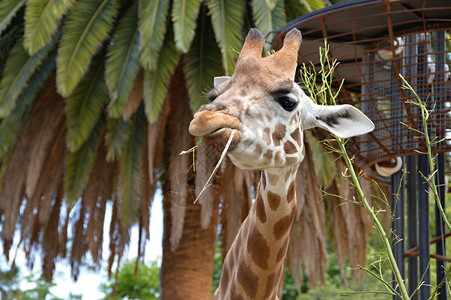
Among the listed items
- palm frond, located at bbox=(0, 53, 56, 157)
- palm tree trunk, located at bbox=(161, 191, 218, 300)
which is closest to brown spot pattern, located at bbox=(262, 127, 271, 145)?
palm tree trunk, located at bbox=(161, 191, 218, 300)

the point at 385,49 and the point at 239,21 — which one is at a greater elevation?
the point at 239,21

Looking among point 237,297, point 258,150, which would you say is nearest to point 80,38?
point 237,297

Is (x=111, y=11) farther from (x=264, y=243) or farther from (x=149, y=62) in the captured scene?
(x=264, y=243)

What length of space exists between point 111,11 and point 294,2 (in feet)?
7.25

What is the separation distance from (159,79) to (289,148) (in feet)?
18.4

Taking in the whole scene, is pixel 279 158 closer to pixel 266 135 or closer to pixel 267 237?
pixel 266 135

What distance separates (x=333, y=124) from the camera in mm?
3639

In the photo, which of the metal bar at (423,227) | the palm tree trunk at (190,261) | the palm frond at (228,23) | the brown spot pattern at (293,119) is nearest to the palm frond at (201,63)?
the palm frond at (228,23)

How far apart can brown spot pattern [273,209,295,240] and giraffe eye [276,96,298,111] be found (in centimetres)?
54

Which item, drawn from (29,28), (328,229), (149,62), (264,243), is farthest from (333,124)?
(328,229)

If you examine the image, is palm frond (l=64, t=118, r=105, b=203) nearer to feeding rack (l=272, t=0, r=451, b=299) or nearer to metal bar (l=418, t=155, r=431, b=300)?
feeding rack (l=272, t=0, r=451, b=299)

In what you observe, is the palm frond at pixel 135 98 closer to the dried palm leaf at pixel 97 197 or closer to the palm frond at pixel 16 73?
the palm frond at pixel 16 73

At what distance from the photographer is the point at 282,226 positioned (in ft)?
12.1

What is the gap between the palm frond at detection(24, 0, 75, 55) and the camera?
8422mm
